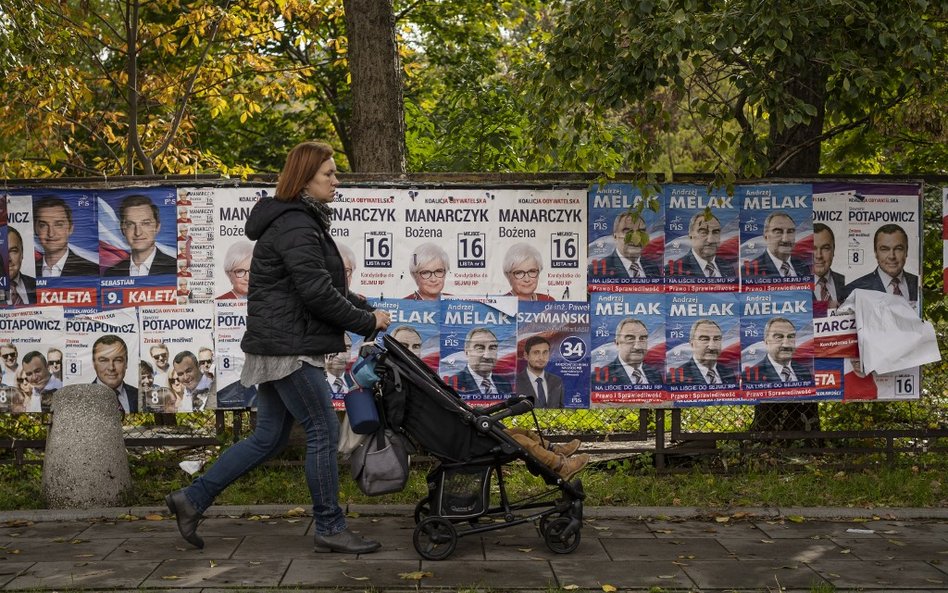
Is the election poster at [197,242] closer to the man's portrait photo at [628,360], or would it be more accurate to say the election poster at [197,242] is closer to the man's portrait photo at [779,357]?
the man's portrait photo at [628,360]

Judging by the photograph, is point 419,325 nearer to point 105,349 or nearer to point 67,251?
point 105,349

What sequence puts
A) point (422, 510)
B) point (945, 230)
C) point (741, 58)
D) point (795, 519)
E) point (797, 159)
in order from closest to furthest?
point (422, 510) < point (795, 519) < point (741, 58) < point (945, 230) < point (797, 159)

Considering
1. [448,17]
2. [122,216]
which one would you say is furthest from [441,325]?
[448,17]

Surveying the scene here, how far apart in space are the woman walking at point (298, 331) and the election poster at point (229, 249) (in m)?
1.57

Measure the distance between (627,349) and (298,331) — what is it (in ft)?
9.10

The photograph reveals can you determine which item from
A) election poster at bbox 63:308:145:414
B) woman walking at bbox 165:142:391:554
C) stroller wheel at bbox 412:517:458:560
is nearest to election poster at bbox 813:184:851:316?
stroller wheel at bbox 412:517:458:560

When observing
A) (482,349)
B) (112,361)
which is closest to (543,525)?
(482,349)

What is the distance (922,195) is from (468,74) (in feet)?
25.0

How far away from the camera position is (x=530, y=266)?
7449 millimetres

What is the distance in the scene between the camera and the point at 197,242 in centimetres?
737

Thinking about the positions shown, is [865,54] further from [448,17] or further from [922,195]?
[448,17]

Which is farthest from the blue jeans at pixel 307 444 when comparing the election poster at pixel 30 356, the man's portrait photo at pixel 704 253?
the man's portrait photo at pixel 704 253

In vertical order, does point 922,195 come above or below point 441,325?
above

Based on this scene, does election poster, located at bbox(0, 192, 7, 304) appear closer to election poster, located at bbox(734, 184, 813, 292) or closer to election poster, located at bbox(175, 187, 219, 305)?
election poster, located at bbox(175, 187, 219, 305)
